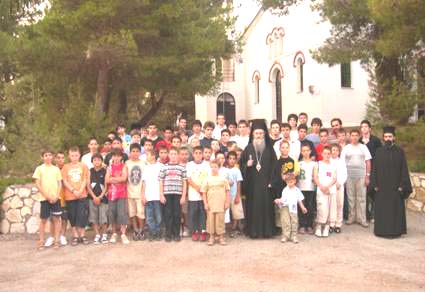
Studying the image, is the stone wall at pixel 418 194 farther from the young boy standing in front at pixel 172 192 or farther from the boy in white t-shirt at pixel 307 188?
the young boy standing in front at pixel 172 192

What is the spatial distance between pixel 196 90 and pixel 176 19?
2.83 metres

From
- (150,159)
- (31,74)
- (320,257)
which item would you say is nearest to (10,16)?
(31,74)

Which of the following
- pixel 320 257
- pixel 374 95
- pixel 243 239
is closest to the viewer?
pixel 320 257

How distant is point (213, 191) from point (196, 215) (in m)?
0.59

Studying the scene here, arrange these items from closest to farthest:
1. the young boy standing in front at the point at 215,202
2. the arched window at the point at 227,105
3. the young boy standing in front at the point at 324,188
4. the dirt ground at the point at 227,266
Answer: the dirt ground at the point at 227,266
the young boy standing in front at the point at 215,202
the young boy standing in front at the point at 324,188
the arched window at the point at 227,105

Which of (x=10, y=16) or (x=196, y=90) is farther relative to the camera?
(x=10, y=16)

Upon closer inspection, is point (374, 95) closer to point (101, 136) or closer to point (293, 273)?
point (101, 136)

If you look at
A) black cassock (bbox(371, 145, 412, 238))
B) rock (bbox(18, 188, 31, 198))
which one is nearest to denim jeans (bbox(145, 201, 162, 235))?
rock (bbox(18, 188, 31, 198))

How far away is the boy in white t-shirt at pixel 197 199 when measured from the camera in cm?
820

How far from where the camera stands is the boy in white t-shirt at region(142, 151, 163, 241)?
8242mm

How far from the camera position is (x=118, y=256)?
24.1ft

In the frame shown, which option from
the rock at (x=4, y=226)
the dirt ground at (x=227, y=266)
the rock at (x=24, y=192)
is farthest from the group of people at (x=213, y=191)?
the rock at (x=4, y=226)

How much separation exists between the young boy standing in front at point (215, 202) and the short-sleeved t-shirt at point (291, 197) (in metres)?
0.94

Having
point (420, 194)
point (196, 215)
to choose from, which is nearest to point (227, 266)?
point (196, 215)
